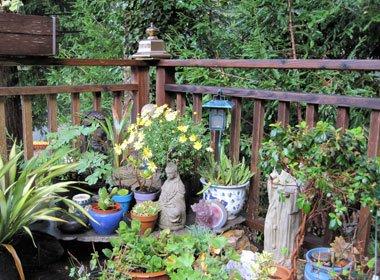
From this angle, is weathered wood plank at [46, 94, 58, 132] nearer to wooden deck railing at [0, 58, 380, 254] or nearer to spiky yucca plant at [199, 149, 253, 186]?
wooden deck railing at [0, 58, 380, 254]

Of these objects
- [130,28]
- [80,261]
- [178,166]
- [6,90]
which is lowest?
[80,261]

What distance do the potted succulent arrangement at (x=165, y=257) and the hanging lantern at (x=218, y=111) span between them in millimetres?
701

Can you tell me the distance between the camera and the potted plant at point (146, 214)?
7.40 feet

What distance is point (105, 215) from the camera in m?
2.26

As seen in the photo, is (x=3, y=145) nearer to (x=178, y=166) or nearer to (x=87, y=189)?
(x=87, y=189)

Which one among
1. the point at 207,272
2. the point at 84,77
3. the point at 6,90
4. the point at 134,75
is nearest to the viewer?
the point at 207,272

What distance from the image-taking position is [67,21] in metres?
5.86

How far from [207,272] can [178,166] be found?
2.54 feet

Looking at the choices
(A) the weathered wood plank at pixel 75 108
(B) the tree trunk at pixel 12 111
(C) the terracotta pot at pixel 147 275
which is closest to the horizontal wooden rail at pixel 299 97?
(A) the weathered wood plank at pixel 75 108

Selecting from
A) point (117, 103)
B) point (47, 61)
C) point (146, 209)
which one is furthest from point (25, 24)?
point (146, 209)

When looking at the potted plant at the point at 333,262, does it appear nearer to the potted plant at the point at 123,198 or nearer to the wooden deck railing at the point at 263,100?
the wooden deck railing at the point at 263,100

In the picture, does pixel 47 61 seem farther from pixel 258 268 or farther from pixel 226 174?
pixel 258 268

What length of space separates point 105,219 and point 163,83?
1.09 metres

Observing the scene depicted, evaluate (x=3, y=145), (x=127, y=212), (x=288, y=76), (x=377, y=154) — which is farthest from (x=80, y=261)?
(x=288, y=76)
